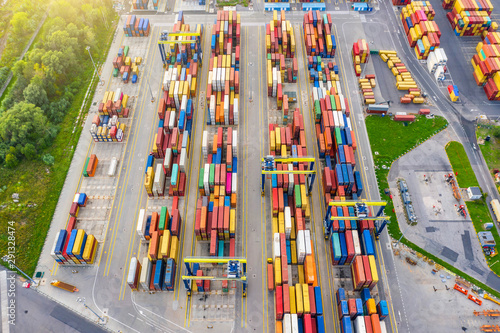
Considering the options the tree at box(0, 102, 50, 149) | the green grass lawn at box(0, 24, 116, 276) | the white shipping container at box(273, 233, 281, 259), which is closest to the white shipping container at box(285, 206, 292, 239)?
the white shipping container at box(273, 233, 281, 259)

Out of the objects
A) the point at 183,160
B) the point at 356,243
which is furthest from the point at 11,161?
the point at 356,243

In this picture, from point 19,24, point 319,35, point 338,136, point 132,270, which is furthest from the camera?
point 19,24

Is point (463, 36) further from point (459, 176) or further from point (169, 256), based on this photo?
point (169, 256)

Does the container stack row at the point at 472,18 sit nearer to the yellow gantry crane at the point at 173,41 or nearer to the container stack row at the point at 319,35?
the container stack row at the point at 319,35

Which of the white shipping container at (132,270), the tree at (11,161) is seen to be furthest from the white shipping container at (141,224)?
the tree at (11,161)

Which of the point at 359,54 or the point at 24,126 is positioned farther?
the point at 359,54

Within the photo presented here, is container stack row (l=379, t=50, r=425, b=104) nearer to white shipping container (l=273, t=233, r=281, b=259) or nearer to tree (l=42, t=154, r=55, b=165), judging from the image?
white shipping container (l=273, t=233, r=281, b=259)

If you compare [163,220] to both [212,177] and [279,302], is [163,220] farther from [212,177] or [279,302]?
[279,302]

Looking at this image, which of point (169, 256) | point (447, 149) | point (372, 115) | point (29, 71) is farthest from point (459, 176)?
point (29, 71)

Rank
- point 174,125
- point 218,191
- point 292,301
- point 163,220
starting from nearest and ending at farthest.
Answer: point 292,301, point 163,220, point 218,191, point 174,125
